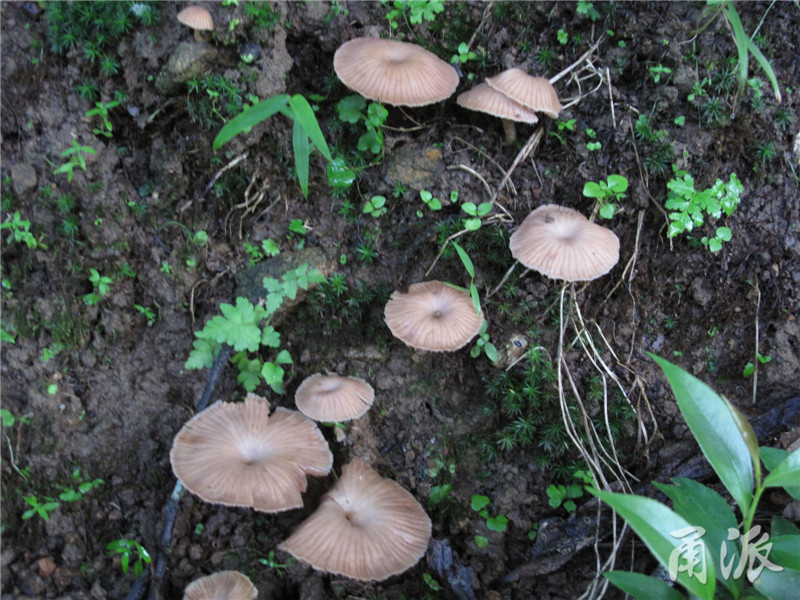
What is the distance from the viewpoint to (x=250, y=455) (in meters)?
3.18

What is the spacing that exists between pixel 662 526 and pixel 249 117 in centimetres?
282

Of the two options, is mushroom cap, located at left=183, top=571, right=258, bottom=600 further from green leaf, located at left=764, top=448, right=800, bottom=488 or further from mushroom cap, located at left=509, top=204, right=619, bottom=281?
green leaf, located at left=764, top=448, right=800, bottom=488

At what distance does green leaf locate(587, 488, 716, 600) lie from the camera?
206cm

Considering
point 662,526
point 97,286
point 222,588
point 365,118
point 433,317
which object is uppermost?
point 365,118

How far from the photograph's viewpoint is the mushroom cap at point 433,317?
330cm

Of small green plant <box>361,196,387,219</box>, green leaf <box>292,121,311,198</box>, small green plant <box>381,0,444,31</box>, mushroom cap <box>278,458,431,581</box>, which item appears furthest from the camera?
small green plant <box>381,0,444,31</box>

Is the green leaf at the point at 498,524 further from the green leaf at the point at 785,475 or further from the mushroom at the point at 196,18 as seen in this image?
the mushroom at the point at 196,18

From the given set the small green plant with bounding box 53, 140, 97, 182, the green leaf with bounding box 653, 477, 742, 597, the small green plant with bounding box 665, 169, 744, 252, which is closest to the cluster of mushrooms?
the small green plant with bounding box 665, 169, 744, 252

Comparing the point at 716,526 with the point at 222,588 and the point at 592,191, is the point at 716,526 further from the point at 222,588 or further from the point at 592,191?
the point at 222,588

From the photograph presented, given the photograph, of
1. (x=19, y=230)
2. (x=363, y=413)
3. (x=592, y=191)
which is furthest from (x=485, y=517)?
(x=19, y=230)

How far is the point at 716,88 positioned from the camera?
3742 mm

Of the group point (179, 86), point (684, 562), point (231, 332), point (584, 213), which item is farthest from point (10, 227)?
point (684, 562)

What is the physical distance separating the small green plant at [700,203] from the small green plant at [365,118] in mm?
1887

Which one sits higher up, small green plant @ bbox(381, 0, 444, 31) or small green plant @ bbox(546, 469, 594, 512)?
small green plant @ bbox(381, 0, 444, 31)
